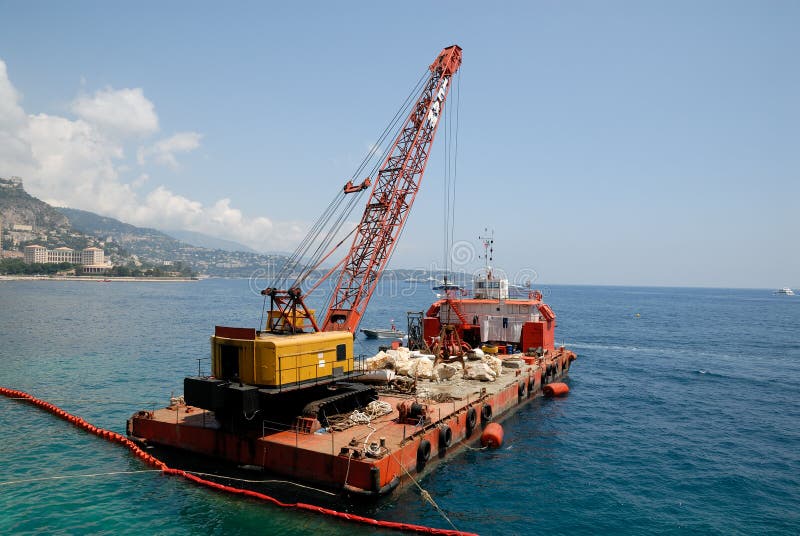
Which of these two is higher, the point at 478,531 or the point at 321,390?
the point at 321,390

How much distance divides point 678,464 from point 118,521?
72.5 feet

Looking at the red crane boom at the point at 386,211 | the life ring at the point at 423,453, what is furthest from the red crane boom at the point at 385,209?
the life ring at the point at 423,453

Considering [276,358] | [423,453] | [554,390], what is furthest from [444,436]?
[554,390]

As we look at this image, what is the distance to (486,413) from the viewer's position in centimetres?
2511

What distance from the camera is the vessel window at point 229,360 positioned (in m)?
18.8

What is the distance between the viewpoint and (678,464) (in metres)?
22.7

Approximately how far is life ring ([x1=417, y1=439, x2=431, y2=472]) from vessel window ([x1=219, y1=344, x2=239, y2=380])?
7.20 metres

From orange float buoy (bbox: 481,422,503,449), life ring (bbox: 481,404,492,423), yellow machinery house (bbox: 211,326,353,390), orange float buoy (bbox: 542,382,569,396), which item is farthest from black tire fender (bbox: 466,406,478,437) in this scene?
orange float buoy (bbox: 542,382,569,396)

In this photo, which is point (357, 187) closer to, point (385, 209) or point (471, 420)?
point (385, 209)

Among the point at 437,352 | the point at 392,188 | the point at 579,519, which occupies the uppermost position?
the point at 392,188

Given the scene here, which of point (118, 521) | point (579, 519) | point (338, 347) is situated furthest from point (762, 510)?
point (118, 521)

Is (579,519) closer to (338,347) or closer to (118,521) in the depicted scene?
(338,347)

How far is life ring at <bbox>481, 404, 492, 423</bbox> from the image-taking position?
24922 millimetres

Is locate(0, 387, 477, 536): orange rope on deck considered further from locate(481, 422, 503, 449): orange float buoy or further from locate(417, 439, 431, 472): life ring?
locate(481, 422, 503, 449): orange float buoy
